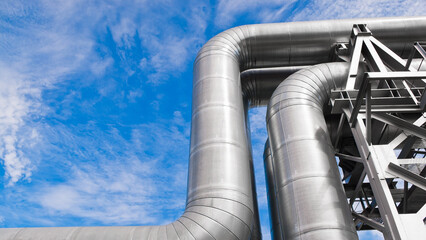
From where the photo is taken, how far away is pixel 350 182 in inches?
534

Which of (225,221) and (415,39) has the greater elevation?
(415,39)

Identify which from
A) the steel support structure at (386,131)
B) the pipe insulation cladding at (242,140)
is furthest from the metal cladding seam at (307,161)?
the steel support structure at (386,131)

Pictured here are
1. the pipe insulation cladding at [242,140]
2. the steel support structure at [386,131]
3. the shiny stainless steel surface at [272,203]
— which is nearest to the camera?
the steel support structure at [386,131]

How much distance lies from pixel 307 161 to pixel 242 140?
2.17 meters

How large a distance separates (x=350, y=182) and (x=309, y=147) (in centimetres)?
546

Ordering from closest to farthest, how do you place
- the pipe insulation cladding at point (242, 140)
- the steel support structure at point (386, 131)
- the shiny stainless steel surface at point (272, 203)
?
the steel support structure at point (386, 131) → the pipe insulation cladding at point (242, 140) → the shiny stainless steel surface at point (272, 203)

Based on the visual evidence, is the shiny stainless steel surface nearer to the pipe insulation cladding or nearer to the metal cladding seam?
the pipe insulation cladding

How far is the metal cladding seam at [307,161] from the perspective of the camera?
8.11 meters

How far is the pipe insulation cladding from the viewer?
8.03 m

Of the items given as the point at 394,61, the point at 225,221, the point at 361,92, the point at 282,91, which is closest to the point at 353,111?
the point at 361,92

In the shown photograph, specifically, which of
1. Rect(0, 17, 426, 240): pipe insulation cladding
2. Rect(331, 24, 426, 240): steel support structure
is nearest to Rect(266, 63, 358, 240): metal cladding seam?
Rect(0, 17, 426, 240): pipe insulation cladding

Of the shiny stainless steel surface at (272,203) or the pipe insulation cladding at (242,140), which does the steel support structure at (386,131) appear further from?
the shiny stainless steel surface at (272,203)

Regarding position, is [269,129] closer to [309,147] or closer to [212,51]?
[309,147]

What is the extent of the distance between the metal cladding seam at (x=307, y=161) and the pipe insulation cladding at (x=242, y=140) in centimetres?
3
